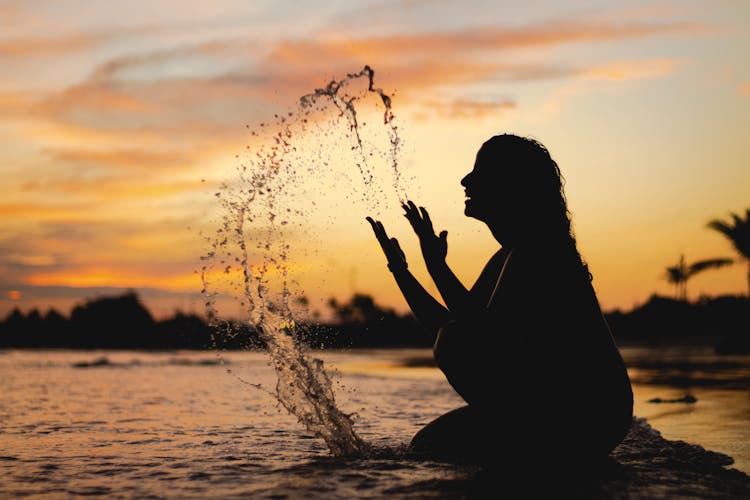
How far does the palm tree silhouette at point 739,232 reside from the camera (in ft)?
115

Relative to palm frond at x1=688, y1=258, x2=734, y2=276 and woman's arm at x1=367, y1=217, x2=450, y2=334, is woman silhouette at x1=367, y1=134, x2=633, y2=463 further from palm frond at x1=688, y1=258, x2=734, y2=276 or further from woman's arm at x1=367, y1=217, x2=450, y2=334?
palm frond at x1=688, y1=258, x2=734, y2=276

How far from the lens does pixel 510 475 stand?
4219 millimetres

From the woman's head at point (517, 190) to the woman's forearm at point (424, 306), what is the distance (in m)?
0.55

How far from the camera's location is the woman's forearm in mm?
4539

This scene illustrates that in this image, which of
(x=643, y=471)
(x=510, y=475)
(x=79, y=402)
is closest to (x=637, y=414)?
(x=643, y=471)

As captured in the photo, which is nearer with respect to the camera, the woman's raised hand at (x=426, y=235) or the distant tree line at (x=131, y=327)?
the woman's raised hand at (x=426, y=235)

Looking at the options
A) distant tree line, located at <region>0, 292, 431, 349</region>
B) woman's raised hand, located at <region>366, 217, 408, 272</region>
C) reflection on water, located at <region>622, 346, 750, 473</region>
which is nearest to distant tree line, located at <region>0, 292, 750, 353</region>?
distant tree line, located at <region>0, 292, 431, 349</region>

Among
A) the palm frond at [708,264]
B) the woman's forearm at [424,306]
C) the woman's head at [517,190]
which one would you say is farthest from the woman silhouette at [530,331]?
the palm frond at [708,264]

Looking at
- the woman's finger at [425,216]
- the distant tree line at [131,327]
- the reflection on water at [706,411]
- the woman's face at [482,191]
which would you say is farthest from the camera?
the distant tree line at [131,327]

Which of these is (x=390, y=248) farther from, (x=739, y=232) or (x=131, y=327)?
(x=131, y=327)

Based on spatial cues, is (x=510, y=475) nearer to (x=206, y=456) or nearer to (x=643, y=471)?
(x=643, y=471)

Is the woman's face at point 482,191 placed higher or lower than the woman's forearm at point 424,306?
higher

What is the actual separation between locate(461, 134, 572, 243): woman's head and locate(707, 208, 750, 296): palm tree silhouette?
A: 34156 millimetres

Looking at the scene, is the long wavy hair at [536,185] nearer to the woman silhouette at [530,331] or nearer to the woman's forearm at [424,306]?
the woman silhouette at [530,331]
